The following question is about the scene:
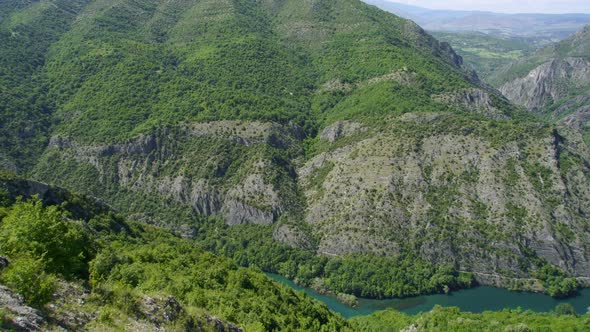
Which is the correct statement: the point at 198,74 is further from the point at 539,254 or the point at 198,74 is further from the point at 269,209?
the point at 539,254

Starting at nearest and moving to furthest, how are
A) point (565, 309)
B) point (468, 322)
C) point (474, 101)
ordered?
point (468, 322)
point (565, 309)
point (474, 101)

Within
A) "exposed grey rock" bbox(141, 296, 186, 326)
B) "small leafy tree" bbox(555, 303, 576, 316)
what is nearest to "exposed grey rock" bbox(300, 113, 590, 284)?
"small leafy tree" bbox(555, 303, 576, 316)

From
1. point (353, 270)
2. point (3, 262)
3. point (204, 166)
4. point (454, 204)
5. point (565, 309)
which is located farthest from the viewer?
point (204, 166)

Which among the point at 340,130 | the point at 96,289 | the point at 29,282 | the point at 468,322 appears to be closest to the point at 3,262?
the point at 29,282

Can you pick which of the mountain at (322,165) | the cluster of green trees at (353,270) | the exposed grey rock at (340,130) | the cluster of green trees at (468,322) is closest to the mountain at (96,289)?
the cluster of green trees at (468,322)

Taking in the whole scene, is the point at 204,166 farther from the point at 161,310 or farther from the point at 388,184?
the point at 161,310

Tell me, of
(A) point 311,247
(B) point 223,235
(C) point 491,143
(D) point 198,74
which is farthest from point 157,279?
(D) point 198,74
